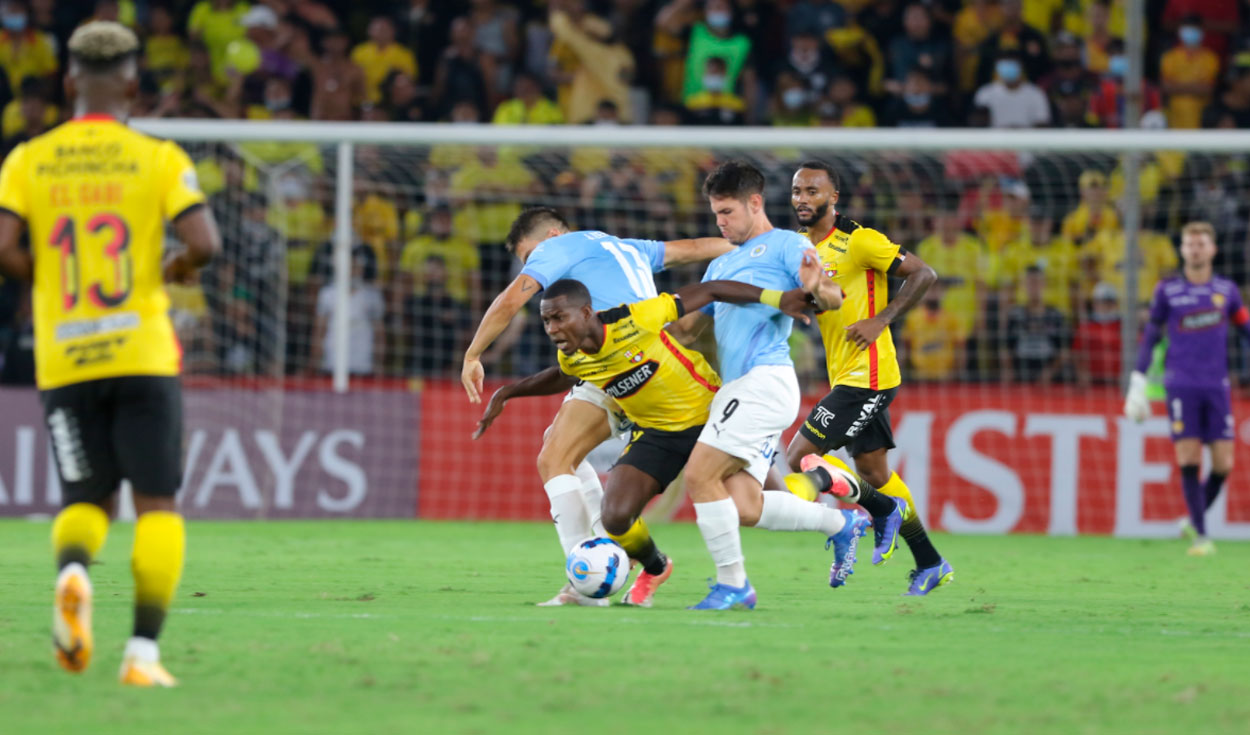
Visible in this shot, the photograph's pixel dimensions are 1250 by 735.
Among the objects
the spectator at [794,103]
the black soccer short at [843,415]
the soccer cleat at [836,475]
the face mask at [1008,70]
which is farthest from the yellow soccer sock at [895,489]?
the face mask at [1008,70]

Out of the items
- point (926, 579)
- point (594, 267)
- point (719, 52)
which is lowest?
point (926, 579)

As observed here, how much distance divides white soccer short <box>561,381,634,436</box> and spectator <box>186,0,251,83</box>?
11.6 metres

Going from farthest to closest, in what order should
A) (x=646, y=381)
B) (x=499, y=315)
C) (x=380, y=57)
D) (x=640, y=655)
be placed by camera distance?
(x=380, y=57) → (x=499, y=315) → (x=646, y=381) → (x=640, y=655)

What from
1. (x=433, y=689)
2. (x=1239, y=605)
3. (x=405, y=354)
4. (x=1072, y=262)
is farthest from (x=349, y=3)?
(x=433, y=689)

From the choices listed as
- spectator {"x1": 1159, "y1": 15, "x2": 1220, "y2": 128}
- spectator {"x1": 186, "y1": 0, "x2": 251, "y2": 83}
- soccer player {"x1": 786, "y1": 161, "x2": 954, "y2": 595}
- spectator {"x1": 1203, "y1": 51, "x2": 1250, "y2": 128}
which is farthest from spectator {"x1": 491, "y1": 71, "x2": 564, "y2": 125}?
soccer player {"x1": 786, "y1": 161, "x2": 954, "y2": 595}

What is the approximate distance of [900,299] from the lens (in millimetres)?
8656

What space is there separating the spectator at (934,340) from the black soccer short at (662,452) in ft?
24.7

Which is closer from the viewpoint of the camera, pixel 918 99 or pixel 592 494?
pixel 592 494

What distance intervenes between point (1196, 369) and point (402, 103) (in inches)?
353

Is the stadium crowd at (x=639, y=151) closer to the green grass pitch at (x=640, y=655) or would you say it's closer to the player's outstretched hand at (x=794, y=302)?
the green grass pitch at (x=640, y=655)

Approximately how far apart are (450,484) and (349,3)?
7.02m

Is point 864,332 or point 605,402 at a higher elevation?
point 864,332

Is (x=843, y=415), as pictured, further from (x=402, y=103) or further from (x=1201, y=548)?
(x=402, y=103)

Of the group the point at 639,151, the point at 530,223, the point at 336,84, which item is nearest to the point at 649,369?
the point at 530,223
